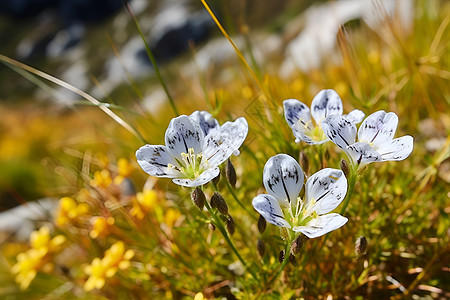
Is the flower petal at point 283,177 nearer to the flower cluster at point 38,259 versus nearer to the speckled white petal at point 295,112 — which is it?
→ the speckled white petal at point 295,112

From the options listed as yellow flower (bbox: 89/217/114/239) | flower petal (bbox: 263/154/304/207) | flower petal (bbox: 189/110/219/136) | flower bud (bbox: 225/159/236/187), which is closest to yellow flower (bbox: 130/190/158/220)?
yellow flower (bbox: 89/217/114/239)

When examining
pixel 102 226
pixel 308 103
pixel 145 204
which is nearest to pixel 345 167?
pixel 145 204

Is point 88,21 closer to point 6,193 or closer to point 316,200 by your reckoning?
point 6,193

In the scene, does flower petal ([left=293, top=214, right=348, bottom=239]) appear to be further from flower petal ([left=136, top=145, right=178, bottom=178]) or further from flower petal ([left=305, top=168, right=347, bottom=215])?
flower petal ([left=136, top=145, right=178, bottom=178])

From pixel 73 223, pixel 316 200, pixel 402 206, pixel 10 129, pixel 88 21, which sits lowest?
pixel 402 206

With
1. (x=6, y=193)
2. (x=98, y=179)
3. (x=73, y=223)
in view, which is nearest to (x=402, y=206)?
(x=98, y=179)

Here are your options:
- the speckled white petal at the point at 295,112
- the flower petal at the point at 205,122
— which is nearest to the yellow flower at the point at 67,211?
the flower petal at the point at 205,122
